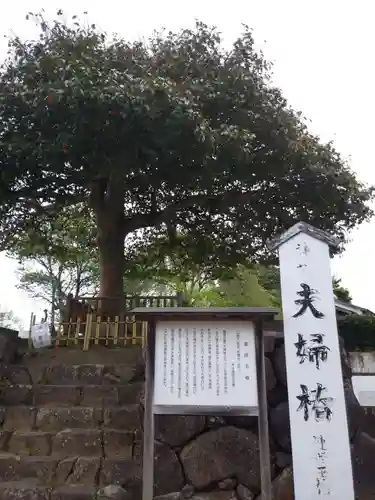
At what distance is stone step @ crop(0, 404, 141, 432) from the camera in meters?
5.92

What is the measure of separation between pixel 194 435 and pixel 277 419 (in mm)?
1056

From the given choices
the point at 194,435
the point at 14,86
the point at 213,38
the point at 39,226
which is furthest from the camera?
the point at 39,226

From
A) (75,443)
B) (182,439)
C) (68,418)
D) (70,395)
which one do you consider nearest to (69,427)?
(68,418)

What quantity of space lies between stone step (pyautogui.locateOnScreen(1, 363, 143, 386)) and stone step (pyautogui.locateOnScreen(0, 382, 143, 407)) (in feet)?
0.87

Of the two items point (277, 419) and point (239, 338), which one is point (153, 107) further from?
point (277, 419)

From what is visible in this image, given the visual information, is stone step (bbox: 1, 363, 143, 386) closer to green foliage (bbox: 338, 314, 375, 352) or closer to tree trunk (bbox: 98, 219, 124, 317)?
tree trunk (bbox: 98, 219, 124, 317)

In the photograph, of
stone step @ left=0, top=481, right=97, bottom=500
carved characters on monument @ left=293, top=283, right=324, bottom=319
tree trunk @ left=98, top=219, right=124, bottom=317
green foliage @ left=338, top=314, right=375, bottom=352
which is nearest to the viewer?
stone step @ left=0, top=481, right=97, bottom=500

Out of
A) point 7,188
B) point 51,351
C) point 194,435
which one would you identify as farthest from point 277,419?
point 7,188

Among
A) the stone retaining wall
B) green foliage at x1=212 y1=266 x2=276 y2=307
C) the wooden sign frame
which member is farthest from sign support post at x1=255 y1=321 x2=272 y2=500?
green foliage at x1=212 y1=266 x2=276 y2=307

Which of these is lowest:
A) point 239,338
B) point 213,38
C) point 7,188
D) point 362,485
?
point 362,485

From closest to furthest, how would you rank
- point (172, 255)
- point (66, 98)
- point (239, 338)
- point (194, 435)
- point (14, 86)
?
point (239, 338), point (194, 435), point (66, 98), point (14, 86), point (172, 255)

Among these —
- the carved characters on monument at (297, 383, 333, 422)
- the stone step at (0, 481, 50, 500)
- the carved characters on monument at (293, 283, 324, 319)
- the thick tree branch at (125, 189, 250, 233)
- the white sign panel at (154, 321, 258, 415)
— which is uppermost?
the thick tree branch at (125, 189, 250, 233)

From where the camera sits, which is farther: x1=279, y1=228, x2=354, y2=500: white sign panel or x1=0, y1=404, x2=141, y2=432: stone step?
x1=0, y1=404, x2=141, y2=432: stone step

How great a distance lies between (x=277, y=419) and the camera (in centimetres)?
555
